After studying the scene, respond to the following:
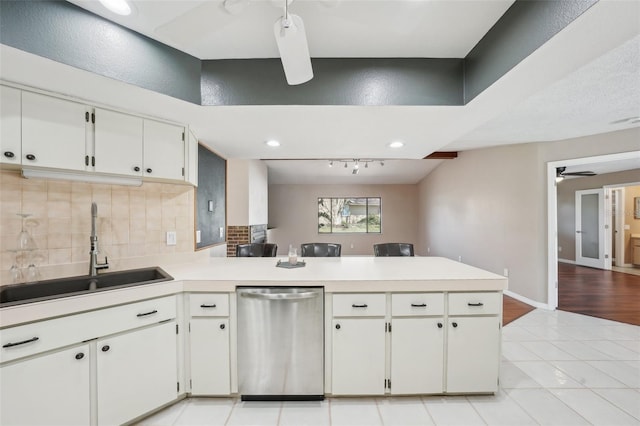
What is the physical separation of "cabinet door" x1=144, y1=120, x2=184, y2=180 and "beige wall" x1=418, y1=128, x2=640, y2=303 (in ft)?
15.4

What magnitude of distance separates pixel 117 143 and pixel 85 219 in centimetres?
62

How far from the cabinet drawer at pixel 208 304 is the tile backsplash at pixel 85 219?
29.5 inches

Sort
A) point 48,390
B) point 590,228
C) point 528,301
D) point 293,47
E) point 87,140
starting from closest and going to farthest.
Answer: point 293,47 < point 48,390 < point 87,140 < point 528,301 < point 590,228

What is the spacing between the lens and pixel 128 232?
2145mm

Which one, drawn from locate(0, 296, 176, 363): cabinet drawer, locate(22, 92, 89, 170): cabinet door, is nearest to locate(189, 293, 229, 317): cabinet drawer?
locate(0, 296, 176, 363): cabinet drawer

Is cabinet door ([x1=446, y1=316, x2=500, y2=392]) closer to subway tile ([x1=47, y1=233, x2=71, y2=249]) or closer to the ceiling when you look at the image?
the ceiling

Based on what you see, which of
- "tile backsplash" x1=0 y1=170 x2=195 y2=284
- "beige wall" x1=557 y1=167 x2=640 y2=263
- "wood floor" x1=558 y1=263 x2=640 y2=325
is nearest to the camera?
"tile backsplash" x1=0 y1=170 x2=195 y2=284

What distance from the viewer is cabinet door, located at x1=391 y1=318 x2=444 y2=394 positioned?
72.3 inches

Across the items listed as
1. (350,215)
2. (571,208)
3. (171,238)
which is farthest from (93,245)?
(571,208)

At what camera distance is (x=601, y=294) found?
14.4 ft

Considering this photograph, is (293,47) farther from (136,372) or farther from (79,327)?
(136,372)

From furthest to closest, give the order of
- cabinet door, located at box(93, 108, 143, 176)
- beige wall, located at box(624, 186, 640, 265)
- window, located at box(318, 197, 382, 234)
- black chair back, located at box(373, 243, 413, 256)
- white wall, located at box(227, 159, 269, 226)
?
window, located at box(318, 197, 382, 234) → beige wall, located at box(624, 186, 640, 265) → white wall, located at box(227, 159, 269, 226) → black chair back, located at box(373, 243, 413, 256) → cabinet door, located at box(93, 108, 143, 176)

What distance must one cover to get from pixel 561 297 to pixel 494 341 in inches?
145

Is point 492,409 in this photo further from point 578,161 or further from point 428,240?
point 428,240
